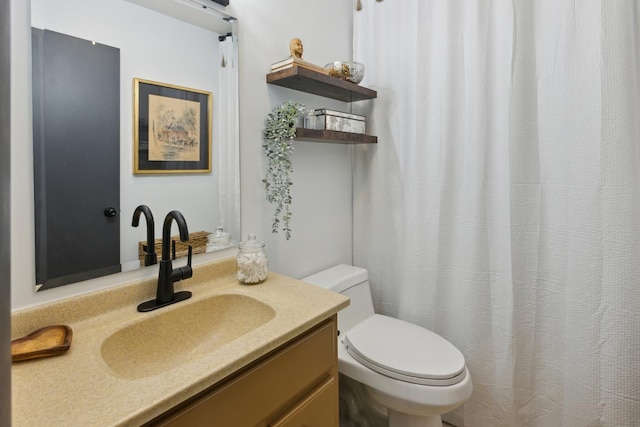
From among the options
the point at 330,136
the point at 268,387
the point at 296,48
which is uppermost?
the point at 296,48

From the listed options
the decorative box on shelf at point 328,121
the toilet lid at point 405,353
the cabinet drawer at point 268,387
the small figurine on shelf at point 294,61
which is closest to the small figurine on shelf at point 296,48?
the small figurine on shelf at point 294,61

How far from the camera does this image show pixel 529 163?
53.1 inches

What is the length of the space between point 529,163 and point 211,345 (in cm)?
138

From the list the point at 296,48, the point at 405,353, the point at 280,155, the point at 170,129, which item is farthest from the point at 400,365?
the point at 296,48

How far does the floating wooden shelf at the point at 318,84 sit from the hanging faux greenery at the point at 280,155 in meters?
0.10

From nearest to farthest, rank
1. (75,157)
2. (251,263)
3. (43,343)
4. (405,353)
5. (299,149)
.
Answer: (43,343), (75,157), (251,263), (405,353), (299,149)

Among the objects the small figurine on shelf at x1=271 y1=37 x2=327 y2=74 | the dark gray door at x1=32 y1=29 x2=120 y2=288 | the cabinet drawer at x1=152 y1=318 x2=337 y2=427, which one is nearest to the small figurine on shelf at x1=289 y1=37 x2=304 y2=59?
the small figurine on shelf at x1=271 y1=37 x2=327 y2=74

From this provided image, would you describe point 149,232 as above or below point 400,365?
above

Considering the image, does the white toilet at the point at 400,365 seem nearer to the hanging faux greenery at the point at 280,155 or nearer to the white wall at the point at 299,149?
the white wall at the point at 299,149

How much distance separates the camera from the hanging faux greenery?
1.33 metres

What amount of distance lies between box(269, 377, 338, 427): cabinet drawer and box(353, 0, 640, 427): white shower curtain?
2.63 ft

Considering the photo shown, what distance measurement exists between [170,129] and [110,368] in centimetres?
72

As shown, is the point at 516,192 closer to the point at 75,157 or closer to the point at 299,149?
the point at 299,149

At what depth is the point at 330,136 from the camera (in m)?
1.46
